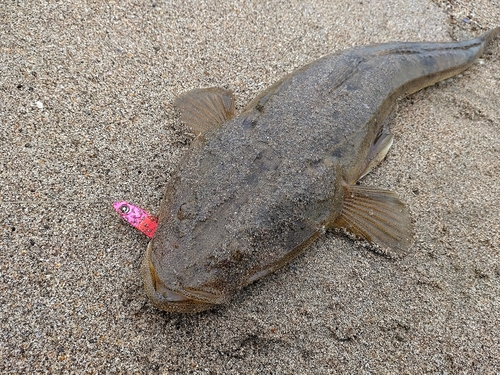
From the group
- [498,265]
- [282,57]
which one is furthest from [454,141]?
[282,57]

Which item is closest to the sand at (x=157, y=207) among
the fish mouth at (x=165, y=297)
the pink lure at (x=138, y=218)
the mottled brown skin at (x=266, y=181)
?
the pink lure at (x=138, y=218)

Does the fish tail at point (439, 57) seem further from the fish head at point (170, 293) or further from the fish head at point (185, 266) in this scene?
the fish head at point (170, 293)

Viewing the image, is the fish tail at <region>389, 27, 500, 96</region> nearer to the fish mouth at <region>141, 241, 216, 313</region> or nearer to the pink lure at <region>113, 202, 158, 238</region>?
the pink lure at <region>113, 202, 158, 238</region>

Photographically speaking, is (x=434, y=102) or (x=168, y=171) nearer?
(x=168, y=171)

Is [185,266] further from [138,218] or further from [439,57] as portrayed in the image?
[439,57]

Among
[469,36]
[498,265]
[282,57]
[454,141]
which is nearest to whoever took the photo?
[498,265]

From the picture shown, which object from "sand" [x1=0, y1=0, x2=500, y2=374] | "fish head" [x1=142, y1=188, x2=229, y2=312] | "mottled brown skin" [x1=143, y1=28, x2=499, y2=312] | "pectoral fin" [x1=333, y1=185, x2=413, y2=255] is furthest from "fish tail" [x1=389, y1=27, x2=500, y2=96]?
"fish head" [x1=142, y1=188, x2=229, y2=312]

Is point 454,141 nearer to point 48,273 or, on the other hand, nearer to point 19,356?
point 48,273
